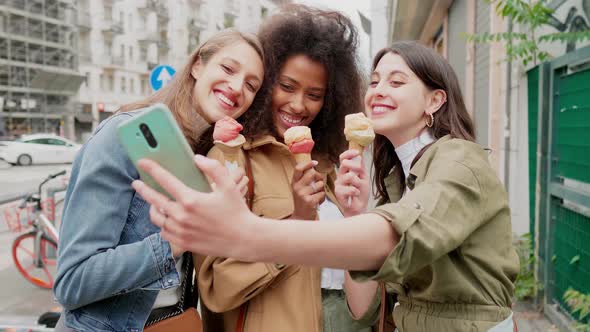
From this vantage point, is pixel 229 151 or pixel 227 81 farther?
pixel 227 81

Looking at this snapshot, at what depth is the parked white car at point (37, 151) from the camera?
83.5ft

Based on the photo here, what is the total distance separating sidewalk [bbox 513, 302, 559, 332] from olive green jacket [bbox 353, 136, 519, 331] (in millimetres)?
3349

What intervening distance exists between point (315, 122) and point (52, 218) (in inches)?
212

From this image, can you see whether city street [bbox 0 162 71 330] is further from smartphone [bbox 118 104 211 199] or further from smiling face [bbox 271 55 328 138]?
smartphone [bbox 118 104 211 199]

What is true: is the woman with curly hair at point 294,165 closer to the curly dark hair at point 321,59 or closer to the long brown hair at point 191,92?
the curly dark hair at point 321,59

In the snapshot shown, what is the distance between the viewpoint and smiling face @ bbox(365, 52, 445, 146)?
1729mm

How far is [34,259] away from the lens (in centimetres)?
635

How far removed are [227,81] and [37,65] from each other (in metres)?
45.1

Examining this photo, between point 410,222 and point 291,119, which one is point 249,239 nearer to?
point 410,222

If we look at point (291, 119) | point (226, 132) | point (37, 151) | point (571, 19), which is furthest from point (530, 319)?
point (37, 151)

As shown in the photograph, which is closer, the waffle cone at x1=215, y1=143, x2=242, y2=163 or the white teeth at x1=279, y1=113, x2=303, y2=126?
the waffle cone at x1=215, y1=143, x2=242, y2=163

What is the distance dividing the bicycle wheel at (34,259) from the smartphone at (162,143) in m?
5.98

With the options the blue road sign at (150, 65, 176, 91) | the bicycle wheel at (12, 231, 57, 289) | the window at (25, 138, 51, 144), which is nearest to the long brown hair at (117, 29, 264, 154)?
the bicycle wheel at (12, 231, 57, 289)

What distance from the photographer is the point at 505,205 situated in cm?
141
